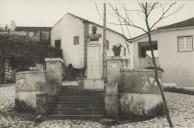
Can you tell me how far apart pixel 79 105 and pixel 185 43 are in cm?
1415

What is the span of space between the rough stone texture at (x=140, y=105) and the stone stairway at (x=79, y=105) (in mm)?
1000

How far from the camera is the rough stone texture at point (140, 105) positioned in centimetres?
1599

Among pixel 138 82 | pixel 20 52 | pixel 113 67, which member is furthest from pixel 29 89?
pixel 20 52

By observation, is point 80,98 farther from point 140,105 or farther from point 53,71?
point 140,105

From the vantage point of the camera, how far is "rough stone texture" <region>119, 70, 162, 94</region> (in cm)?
1628

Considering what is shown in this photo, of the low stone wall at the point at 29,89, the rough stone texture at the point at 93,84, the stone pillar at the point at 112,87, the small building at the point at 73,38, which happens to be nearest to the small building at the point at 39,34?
the small building at the point at 73,38

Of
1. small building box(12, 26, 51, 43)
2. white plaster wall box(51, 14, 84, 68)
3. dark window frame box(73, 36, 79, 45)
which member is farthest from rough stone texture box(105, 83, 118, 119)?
small building box(12, 26, 51, 43)

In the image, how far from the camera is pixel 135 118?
1580 centimetres

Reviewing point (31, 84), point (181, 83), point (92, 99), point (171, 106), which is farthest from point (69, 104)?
point (181, 83)

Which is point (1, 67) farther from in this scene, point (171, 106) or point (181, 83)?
point (171, 106)

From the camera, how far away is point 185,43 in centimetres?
2784

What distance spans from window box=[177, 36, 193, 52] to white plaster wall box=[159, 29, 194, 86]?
0.81ft

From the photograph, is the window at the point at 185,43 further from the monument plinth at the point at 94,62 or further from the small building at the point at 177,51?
the monument plinth at the point at 94,62

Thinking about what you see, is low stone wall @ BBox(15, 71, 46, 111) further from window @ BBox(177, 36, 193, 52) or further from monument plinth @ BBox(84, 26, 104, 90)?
window @ BBox(177, 36, 193, 52)
